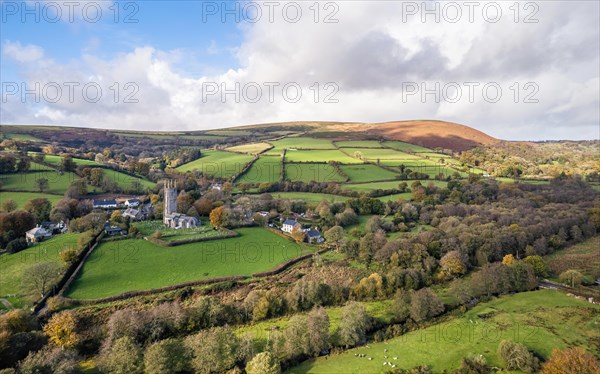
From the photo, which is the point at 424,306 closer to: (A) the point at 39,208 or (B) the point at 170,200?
(B) the point at 170,200

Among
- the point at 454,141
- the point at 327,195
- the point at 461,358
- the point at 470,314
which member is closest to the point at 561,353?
the point at 461,358

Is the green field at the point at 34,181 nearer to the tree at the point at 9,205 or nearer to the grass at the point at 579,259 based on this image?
the tree at the point at 9,205

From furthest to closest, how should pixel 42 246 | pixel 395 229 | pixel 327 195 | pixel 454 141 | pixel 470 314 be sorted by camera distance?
pixel 454 141, pixel 327 195, pixel 395 229, pixel 42 246, pixel 470 314

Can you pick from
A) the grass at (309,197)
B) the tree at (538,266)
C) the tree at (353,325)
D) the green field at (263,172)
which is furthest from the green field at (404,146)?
the tree at (353,325)

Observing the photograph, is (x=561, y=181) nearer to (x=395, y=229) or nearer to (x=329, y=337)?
(x=395, y=229)

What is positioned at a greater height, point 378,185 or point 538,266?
point 378,185

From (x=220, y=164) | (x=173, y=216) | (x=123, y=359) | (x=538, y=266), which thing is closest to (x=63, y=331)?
(x=123, y=359)

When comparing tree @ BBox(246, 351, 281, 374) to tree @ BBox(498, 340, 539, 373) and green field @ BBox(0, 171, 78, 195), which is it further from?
green field @ BBox(0, 171, 78, 195)
